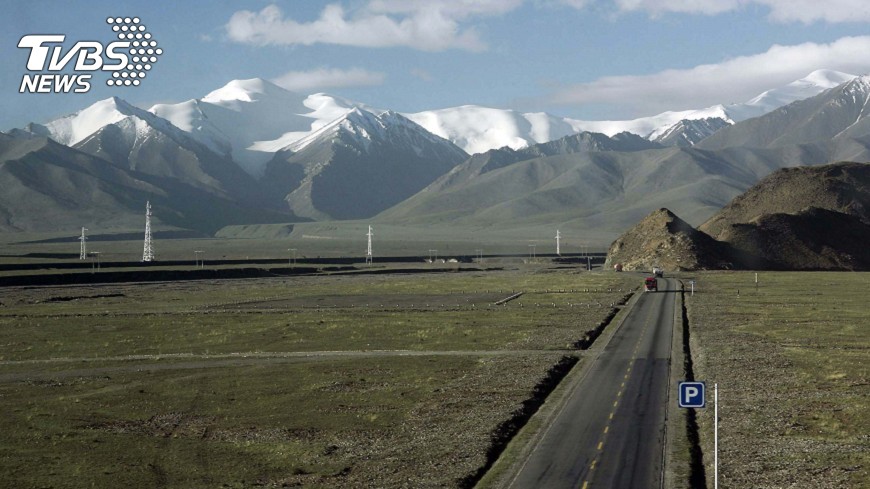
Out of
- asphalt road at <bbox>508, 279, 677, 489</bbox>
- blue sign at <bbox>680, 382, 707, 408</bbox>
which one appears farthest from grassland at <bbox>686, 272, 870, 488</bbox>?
blue sign at <bbox>680, 382, 707, 408</bbox>

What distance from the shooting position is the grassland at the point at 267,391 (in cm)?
5256

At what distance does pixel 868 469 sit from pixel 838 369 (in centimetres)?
3262

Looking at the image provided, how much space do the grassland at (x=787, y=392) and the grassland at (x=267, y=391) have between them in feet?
41.6

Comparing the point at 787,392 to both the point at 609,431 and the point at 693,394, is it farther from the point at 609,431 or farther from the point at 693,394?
the point at 693,394

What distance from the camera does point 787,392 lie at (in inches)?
2761

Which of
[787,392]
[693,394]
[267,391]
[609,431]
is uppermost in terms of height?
[693,394]

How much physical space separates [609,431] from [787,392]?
62.4 ft

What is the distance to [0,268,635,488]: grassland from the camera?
52.6 meters

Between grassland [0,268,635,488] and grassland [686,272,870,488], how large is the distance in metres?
12.7

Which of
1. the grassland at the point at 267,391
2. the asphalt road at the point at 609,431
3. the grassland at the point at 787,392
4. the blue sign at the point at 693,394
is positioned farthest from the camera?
the grassland at the point at 267,391

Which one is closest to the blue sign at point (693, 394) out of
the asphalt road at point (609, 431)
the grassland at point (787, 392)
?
the asphalt road at point (609, 431)

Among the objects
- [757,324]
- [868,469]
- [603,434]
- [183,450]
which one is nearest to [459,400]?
[603,434]

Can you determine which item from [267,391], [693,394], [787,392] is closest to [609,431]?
[693,394]

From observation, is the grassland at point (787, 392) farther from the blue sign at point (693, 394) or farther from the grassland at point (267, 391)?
the grassland at point (267, 391)
